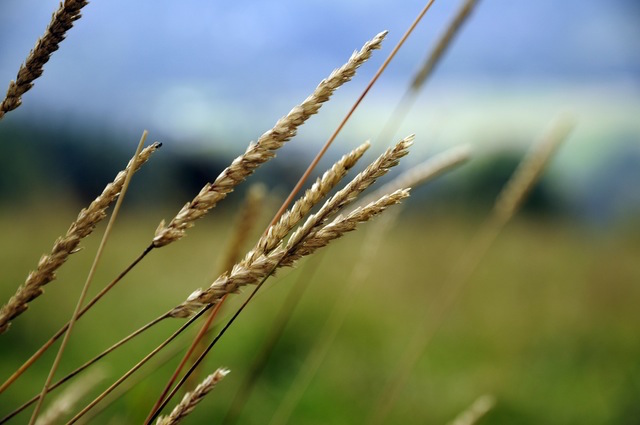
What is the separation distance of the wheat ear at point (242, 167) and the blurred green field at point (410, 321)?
1.57m

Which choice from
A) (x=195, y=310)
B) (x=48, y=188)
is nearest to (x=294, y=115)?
(x=195, y=310)

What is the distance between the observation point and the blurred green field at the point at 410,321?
2.25 metres

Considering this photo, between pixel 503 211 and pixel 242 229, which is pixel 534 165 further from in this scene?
pixel 242 229

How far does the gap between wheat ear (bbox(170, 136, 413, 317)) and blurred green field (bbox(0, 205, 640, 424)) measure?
1572mm

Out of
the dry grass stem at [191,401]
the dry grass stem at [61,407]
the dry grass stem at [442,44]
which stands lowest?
the dry grass stem at [61,407]

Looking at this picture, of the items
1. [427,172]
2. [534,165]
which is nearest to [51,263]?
[427,172]

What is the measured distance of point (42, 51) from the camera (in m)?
0.40

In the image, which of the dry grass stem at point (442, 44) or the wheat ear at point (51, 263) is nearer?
the wheat ear at point (51, 263)

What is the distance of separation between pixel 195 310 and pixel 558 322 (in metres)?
2.88

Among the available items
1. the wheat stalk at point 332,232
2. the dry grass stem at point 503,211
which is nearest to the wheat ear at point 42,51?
the wheat stalk at point 332,232

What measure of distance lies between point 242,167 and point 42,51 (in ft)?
0.55

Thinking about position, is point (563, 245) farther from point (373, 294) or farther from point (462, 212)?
point (373, 294)

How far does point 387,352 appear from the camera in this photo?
260 cm

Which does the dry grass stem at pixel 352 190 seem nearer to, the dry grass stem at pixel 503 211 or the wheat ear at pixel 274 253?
the wheat ear at pixel 274 253
